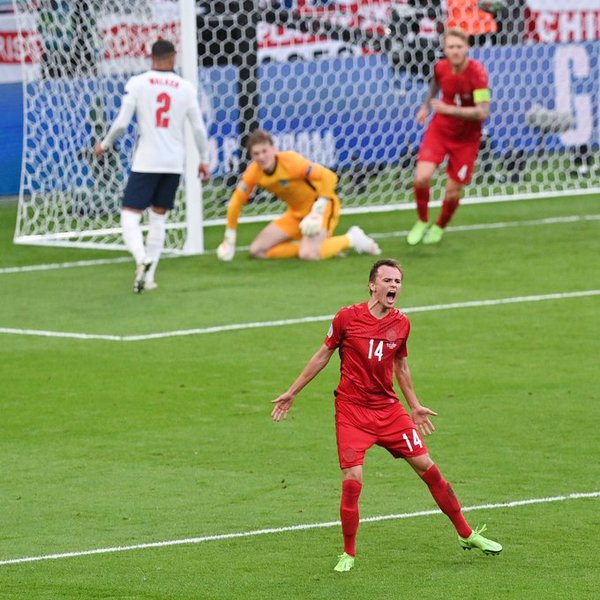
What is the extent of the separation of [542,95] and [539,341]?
11.4 meters

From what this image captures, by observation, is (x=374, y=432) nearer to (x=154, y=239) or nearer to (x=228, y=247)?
(x=154, y=239)

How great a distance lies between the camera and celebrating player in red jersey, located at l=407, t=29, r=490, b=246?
17.0m

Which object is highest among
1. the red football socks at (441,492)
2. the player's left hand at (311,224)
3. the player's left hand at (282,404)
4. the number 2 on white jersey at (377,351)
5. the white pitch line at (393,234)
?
the number 2 on white jersey at (377,351)

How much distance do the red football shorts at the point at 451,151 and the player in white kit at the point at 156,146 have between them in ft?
9.73

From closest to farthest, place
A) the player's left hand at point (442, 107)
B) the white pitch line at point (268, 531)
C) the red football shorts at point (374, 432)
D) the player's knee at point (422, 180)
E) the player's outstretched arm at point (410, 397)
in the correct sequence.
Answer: the red football shorts at point (374, 432)
the player's outstretched arm at point (410, 397)
the white pitch line at point (268, 531)
the player's left hand at point (442, 107)
the player's knee at point (422, 180)

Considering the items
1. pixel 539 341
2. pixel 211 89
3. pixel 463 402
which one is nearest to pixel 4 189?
pixel 211 89

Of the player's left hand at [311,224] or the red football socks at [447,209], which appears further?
the red football socks at [447,209]

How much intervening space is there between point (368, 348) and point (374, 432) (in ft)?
1.23

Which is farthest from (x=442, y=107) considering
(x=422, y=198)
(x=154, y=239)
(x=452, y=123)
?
(x=154, y=239)

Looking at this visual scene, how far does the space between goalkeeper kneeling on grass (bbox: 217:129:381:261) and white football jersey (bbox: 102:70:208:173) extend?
969mm

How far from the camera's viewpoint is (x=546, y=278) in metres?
15.7

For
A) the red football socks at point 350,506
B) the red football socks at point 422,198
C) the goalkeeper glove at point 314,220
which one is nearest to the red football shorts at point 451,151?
the red football socks at point 422,198

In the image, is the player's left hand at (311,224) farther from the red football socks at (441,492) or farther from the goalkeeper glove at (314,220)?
the red football socks at (441,492)

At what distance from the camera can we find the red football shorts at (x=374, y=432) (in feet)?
24.2
